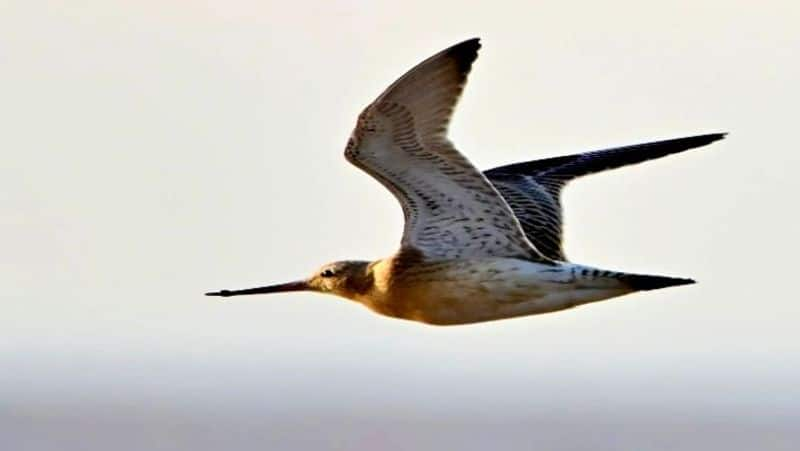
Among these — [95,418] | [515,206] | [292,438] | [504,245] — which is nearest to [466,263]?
[504,245]

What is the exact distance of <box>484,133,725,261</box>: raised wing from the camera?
58.6ft

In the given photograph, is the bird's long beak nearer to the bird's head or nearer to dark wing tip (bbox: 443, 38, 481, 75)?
the bird's head

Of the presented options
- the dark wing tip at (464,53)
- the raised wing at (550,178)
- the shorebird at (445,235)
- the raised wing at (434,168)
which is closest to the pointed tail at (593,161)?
the raised wing at (550,178)

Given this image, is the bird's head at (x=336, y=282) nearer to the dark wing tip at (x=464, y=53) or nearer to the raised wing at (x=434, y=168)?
the raised wing at (x=434, y=168)

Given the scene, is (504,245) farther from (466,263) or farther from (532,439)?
(532,439)

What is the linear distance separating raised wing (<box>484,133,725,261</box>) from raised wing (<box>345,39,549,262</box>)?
3.42ft

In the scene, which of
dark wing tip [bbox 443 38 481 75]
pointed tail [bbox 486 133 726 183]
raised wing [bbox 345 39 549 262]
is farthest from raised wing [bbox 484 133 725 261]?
dark wing tip [bbox 443 38 481 75]

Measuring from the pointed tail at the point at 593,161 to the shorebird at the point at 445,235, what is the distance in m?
1.28

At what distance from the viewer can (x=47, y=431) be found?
7181 centimetres

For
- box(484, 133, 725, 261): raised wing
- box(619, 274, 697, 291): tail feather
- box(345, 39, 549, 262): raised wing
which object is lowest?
box(619, 274, 697, 291): tail feather

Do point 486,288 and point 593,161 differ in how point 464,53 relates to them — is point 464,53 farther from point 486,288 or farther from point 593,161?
point 593,161

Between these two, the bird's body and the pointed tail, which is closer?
the bird's body

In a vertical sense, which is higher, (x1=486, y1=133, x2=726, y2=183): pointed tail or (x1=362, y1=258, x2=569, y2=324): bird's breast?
(x1=486, y1=133, x2=726, y2=183): pointed tail

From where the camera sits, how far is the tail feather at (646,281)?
1593cm
